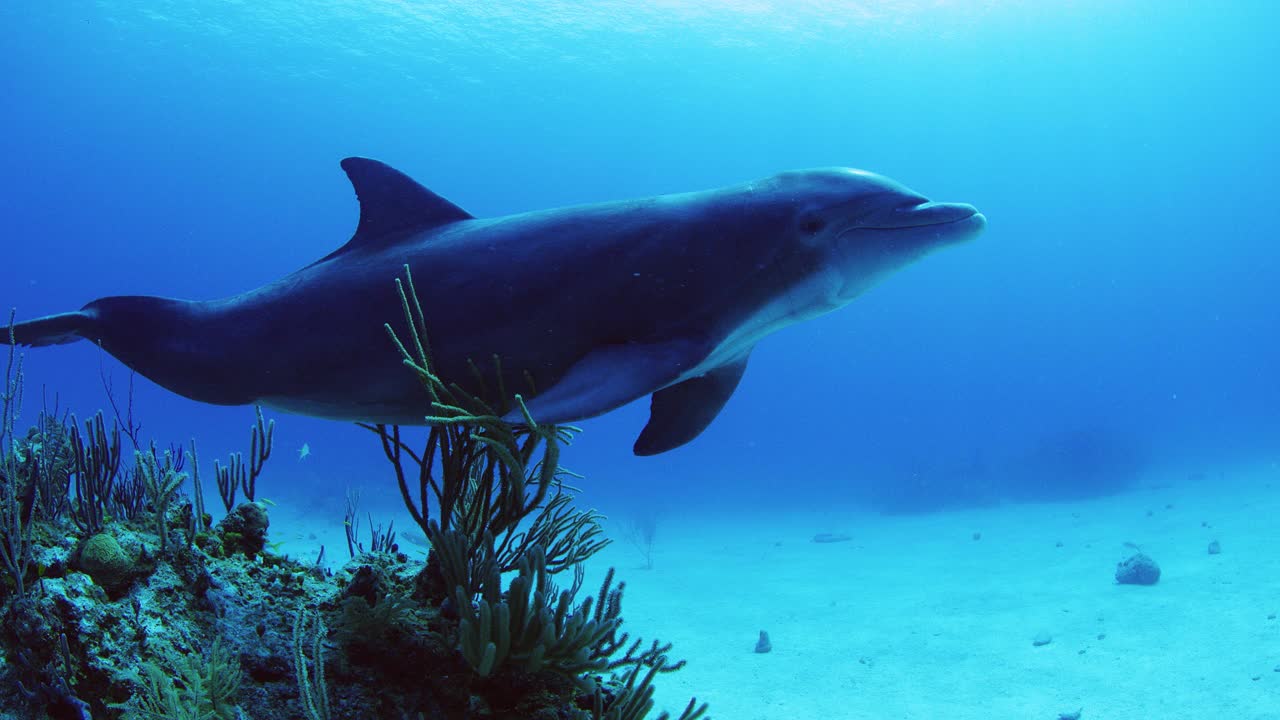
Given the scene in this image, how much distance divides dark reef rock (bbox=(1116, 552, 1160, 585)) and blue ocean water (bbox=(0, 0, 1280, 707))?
868cm

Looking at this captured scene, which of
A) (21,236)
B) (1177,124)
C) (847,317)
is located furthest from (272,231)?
(1177,124)

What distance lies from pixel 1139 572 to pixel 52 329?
18160 millimetres

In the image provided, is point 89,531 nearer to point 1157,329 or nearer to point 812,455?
point 812,455

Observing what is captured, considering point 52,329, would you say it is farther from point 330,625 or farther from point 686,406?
point 686,406

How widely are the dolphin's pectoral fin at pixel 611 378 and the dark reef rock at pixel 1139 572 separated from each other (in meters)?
15.8

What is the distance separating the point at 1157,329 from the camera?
138 meters

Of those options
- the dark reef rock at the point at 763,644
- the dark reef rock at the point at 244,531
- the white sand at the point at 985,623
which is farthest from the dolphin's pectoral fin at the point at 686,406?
the dark reef rock at the point at 763,644

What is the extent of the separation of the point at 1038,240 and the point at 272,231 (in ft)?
407

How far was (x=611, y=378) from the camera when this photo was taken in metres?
3.51

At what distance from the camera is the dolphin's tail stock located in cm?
452

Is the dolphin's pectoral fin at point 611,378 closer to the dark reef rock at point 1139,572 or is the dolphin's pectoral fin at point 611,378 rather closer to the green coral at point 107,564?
the green coral at point 107,564

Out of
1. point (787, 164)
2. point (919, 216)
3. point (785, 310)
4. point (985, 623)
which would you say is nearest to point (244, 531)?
point (785, 310)

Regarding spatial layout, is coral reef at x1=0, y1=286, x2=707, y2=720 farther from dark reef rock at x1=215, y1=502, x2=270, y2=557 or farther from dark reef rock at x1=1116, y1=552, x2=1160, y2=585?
dark reef rock at x1=1116, y1=552, x2=1160, y2=585

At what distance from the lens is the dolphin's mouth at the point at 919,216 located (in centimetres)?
396
